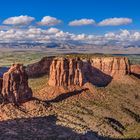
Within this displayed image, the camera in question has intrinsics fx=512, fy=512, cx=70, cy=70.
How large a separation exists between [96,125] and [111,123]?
9.32 meters

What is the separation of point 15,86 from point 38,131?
30.5 metres

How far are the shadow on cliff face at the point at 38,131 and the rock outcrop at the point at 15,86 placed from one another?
532 inches

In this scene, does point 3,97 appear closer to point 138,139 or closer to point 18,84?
point 18,84

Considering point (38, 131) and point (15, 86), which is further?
point (15, 86)

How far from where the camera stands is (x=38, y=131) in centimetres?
16350

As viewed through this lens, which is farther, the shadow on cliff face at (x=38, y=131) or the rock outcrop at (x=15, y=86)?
the rock outcrop at (x=15, y=86)

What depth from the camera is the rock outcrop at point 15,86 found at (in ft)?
608

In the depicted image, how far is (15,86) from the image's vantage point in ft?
620

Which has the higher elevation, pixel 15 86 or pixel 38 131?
pixel 15 86

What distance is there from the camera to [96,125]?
191 m

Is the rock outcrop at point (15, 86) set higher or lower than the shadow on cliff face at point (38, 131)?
higher

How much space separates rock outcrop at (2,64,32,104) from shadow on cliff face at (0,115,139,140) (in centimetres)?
1353

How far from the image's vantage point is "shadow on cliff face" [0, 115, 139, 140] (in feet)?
504

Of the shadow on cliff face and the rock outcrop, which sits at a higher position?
the rock outcrop
